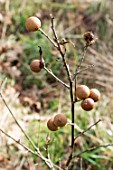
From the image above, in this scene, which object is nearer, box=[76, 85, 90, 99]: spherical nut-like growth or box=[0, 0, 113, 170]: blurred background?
box=[76, 85, 90, 99]: spherical nut-like growth

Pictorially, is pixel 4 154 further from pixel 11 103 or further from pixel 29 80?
pixel 29 80

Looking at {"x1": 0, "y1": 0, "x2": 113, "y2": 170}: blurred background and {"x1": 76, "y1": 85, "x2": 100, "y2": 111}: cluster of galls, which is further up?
{"x1": 0, "y1": 0, "x2": 113, "y2": 170}: blurred background

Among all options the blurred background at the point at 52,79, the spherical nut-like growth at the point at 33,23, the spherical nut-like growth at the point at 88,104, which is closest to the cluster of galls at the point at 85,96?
the spherical nut-like growth at the point at 88,104

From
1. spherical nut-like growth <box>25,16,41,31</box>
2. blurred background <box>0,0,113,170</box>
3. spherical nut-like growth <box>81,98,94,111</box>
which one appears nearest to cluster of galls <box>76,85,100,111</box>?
spherical nut-like growth <box>81,98,94,111</box>

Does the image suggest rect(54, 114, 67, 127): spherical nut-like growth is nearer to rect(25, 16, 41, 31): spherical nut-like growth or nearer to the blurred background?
rect(25, 16, 41, 31): spherical nut-like growth

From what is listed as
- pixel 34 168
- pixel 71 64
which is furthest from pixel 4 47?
pixel 34 168

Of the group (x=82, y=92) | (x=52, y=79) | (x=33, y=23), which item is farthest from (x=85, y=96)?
(x=52, y=79)

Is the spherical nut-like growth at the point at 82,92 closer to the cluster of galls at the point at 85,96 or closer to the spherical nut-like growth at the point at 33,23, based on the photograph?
the cluster of galls at the point at 85,96

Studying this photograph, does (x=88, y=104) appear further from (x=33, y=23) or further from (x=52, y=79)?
(x=52, y=79)
